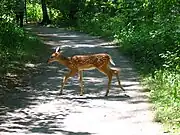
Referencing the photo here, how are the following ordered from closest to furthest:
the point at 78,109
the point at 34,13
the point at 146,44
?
the point at 78,109, the point at 146,44, the point at 34,13

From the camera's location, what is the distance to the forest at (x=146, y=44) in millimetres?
9337

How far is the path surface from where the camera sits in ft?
26.6

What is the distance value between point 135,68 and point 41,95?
4391mm

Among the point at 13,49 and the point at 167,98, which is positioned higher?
the point at 167,98

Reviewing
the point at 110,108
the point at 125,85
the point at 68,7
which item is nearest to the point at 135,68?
the point at 125,85

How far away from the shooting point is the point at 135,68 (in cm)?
1472

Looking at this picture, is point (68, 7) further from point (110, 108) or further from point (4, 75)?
point (110, 108)

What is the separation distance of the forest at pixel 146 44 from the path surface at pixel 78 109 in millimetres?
370

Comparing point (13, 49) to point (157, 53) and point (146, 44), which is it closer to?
point (146, 44)

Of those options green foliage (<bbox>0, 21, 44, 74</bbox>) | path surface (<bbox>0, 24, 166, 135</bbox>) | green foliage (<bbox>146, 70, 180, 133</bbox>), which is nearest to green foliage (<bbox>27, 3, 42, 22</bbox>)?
green foliage (<bbox>0, 21, 44, 74</bbox>)

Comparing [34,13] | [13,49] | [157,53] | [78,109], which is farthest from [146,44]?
[34,13]

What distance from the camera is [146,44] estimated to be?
16.9 m

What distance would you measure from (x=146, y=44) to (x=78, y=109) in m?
7.80

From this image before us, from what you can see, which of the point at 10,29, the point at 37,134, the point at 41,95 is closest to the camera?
the point at 37,134
